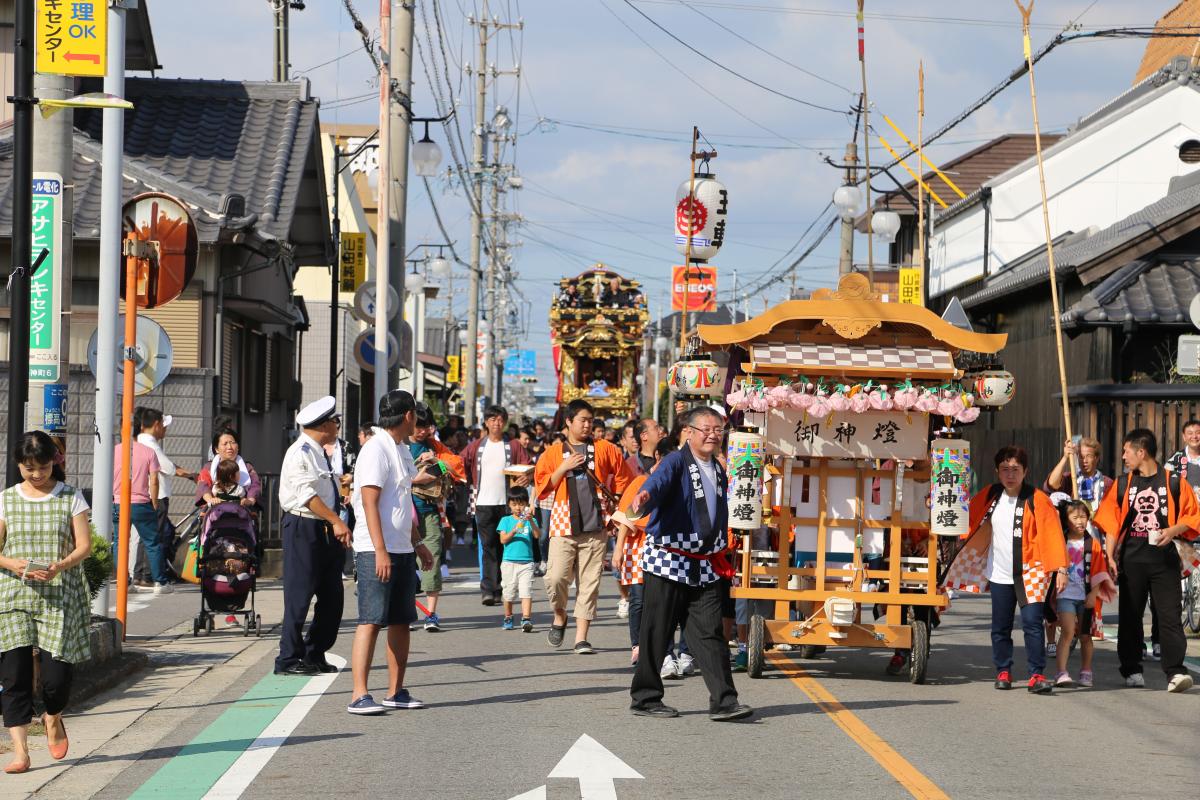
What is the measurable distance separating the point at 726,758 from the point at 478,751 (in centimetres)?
133

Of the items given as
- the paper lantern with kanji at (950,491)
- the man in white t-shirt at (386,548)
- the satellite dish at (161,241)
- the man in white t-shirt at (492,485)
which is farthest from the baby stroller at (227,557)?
the paper lantern with kanji at (950,491)

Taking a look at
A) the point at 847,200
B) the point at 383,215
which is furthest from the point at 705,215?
the point at 383,215

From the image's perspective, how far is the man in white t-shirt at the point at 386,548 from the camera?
30.7ft

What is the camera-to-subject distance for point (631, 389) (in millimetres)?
50656

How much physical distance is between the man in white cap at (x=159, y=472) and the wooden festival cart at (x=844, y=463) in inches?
316

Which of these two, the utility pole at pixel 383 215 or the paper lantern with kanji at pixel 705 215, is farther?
the paper lantern with kanji at pixel 705 215

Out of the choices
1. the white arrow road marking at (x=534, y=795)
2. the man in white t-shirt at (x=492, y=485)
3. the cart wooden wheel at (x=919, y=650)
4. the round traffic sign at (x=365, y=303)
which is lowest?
the white arrow road marking at (x=534, y=795)

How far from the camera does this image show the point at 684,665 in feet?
38.3

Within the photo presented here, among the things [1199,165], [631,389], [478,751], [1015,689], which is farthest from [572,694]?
[631,389]

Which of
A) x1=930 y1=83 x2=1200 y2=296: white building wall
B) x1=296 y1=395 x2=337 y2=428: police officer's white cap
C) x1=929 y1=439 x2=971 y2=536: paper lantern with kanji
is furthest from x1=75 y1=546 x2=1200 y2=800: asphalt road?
x1=930 y1=83 x2=1200 y2=296: white building wall

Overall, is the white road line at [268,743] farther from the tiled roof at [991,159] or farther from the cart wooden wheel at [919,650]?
the tiled roof at [991,159]

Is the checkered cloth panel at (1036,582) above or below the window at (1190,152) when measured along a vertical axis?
below

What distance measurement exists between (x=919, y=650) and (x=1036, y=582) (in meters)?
0.96

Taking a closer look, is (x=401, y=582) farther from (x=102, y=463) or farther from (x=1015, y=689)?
(x=1015, y=689)
